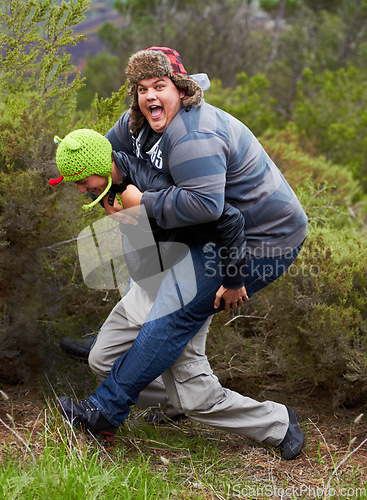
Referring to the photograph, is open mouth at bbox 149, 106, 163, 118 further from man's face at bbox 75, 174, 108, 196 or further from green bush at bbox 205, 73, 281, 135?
green bush at bbox 205, 73, 281, 135

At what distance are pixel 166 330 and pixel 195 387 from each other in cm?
34

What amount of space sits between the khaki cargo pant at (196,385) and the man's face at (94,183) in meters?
0.59

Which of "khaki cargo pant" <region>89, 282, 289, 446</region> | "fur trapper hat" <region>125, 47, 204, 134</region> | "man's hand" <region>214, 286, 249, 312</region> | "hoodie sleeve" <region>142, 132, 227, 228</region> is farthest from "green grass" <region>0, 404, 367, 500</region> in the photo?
"fur trapper hat" <region>125, 47, 204, 134</region>

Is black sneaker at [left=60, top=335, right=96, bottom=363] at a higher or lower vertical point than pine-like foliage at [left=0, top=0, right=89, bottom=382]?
lower

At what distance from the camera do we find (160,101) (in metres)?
2.38

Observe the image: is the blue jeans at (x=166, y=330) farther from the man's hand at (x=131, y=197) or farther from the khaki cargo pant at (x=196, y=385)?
the man's hand at (x=131, y=197)

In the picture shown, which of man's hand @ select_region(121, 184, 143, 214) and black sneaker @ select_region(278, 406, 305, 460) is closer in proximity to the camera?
man's hand @ select_region(121, 184, 143, 214)

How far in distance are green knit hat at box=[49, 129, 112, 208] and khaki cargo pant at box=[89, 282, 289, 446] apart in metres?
0.70

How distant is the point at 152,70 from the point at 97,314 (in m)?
1.71

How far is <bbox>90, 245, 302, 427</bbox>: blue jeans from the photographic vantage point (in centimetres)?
251

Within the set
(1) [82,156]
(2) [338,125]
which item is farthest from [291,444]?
(2) [338,125]

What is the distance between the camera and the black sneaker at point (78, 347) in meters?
3.12

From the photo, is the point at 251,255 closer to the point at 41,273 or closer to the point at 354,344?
the point at 354,344

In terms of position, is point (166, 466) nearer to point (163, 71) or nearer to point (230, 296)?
point (230, 296)
